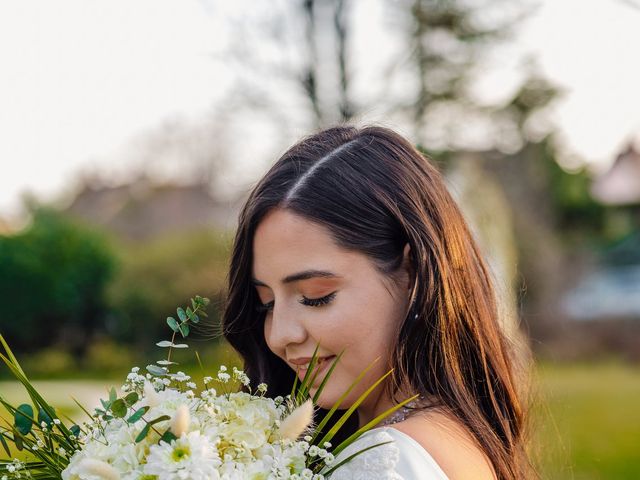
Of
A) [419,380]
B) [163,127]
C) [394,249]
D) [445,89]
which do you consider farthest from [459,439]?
[163,127]

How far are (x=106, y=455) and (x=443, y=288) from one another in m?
1.08

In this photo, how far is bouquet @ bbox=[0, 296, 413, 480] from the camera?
188 cm

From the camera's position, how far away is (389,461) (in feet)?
6.61

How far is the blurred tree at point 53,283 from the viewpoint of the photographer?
19.2 metres

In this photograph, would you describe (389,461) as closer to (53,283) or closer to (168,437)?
(168,437)

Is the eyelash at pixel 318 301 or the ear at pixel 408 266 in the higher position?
the ear at pixel 408 266

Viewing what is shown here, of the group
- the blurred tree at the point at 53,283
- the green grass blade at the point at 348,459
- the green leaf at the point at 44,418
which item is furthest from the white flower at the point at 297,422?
the blurred tree at the point at 53,283

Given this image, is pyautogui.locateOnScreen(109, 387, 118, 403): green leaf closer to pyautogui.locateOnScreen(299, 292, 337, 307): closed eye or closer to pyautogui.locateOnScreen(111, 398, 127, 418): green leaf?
pyautogui.locateOnScreen(111, 398, 127, 418): green leaf

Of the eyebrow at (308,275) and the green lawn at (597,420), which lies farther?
Answer: the green lawn at (597,420)

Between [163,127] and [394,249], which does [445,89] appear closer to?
[394,249]

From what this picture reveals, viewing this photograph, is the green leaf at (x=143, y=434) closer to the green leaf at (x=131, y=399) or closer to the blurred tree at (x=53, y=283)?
the green leaf at (x=131, y=399)

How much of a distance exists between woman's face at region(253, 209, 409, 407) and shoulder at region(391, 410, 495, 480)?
9.7 inches

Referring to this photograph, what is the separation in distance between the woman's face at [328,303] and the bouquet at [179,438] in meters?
0.15

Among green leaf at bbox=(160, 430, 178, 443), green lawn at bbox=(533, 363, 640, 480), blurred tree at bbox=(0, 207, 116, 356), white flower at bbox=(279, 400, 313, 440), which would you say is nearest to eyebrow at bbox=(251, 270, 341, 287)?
white flower at bbox=(279, 400, 313, 440)
